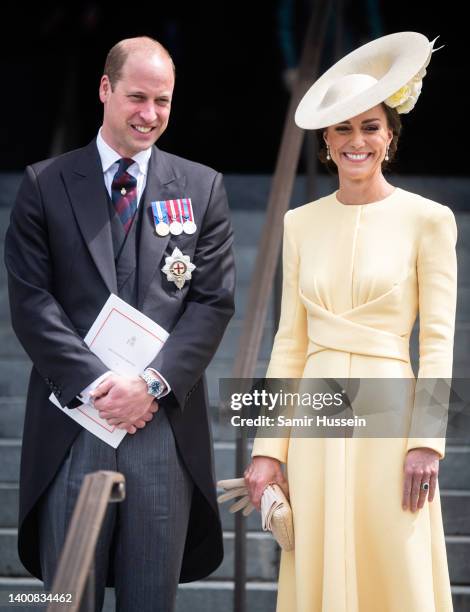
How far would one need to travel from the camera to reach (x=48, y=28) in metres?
9.41

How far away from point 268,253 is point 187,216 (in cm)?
133

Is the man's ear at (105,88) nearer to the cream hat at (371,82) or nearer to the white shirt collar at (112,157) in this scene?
the white shirt collar at (112,157)

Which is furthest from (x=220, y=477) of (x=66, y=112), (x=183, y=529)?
(x=66, y=112)

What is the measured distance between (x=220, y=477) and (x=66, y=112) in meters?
3.77

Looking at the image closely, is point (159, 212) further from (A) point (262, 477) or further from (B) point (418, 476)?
(B) point (418, 476)

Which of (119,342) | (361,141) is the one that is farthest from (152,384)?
(361,141)

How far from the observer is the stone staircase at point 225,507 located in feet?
16.4

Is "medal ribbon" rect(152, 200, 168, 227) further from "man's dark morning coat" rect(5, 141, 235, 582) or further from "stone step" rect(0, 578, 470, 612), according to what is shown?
"stone step" rect(0, 578, 470, 612)

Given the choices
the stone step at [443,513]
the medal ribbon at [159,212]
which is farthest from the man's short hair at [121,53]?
the stone step at [443,513]

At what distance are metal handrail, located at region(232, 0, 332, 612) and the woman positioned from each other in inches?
33.5

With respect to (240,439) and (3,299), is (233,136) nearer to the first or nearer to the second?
(3,299)

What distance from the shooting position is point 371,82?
3.69m

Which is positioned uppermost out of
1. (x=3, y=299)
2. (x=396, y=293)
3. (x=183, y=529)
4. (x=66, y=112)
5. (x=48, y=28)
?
(x=48, y=28)

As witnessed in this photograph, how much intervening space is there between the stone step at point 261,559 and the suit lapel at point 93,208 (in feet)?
5.64
